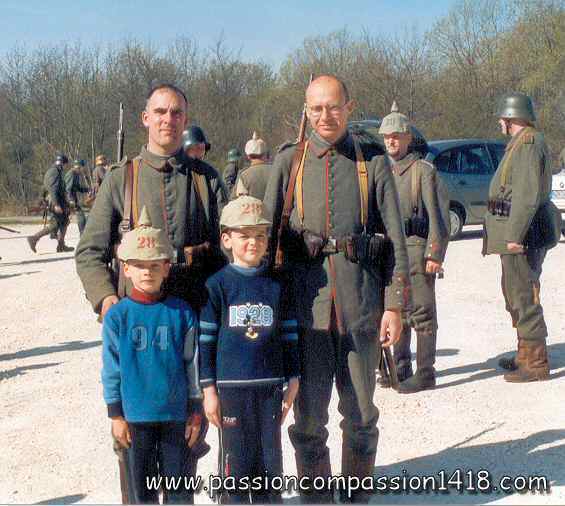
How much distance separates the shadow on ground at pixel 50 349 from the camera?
831 centimetres

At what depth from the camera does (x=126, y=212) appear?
3.96 metres

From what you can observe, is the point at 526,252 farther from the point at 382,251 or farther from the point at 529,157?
the point at 382,251

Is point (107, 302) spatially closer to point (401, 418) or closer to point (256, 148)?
point (401, 418)

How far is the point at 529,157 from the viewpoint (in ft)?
22.2

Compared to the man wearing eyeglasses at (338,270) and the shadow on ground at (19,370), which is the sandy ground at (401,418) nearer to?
the shadow on ground at (19,370)

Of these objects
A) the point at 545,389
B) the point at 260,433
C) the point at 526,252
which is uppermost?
the point at 526,252

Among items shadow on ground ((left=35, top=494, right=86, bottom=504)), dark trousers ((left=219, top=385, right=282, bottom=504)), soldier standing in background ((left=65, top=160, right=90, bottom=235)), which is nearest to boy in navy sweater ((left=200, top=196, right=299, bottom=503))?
dark trousers ((left=219, top=385, right=282, bottom=504))

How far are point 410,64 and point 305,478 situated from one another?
109 ft

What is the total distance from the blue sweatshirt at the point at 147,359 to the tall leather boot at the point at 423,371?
3286 millimetres

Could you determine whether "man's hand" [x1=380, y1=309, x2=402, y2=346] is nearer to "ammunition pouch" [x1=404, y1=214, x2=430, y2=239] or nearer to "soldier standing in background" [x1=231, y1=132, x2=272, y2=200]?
"soldier standing in background" [x1=231, y1=132, x2=272, y2=200]

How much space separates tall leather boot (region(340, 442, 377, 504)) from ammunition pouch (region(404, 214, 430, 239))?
113 inches

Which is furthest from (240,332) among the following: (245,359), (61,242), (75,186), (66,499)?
(75,186)

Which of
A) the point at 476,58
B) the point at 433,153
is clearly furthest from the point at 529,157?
the point at 476,58

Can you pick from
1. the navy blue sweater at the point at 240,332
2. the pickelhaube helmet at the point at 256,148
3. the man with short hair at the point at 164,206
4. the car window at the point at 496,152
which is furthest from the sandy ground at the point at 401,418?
the car window at the point at 496,152
